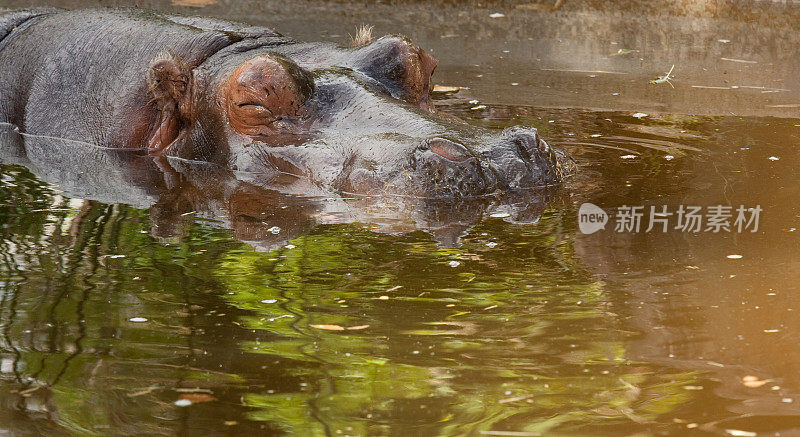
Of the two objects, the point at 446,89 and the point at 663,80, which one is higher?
the point at 663,80

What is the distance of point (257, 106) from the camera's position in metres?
6.08

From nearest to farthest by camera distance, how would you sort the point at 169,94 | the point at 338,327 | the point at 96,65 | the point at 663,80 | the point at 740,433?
1. the point at 740,433
2. the point at 338,327
3. the point at 169,94
4. the point at 96,65
5. the point at 663,80

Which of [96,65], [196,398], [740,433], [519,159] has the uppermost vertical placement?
[96,65]

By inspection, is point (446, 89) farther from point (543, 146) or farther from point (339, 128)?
point (543, 146)

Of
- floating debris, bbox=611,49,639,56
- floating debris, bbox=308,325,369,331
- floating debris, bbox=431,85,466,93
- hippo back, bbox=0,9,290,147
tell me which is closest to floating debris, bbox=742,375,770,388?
floating debris, bbox=308,325,369,331

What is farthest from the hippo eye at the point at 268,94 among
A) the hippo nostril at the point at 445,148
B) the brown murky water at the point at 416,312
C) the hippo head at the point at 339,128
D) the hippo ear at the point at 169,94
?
the hippo nostril at the point at 445,148

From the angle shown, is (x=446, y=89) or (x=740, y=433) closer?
(x=740, y=433)

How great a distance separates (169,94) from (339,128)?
4.08 ft

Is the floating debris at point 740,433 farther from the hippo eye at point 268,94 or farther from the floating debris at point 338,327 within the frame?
the hippo eye at point 268,94

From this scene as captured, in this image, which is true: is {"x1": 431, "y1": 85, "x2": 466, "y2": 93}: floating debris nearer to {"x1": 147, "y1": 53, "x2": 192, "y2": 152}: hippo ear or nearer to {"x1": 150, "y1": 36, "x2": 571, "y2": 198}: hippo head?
{"x1": 150, "y1": 36, "x2": 571, "y2": 198}: hippo head

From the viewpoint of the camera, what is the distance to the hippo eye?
5949 mm

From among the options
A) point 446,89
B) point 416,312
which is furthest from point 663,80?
point 416,312

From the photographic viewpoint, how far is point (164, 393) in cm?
315

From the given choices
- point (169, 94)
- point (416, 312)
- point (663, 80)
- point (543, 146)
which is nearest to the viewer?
point (416, 312)
